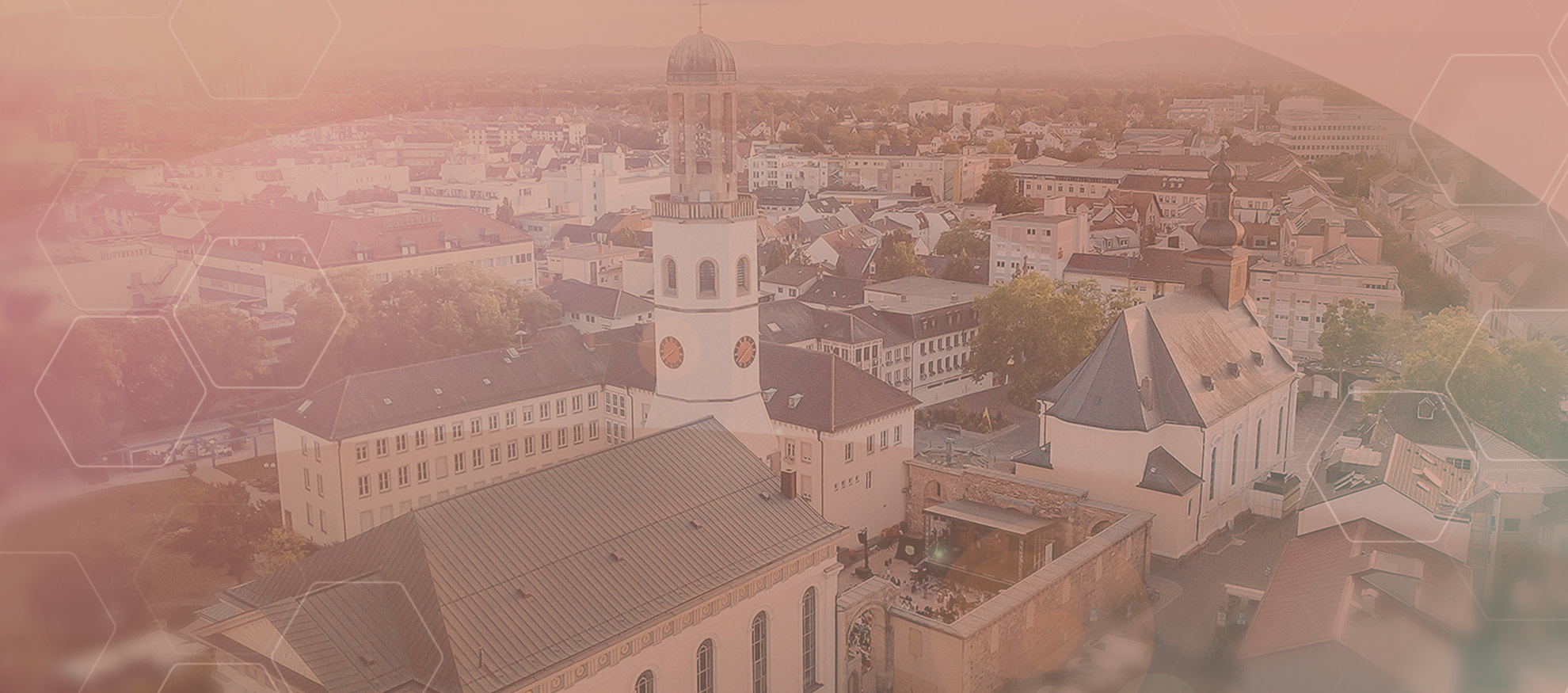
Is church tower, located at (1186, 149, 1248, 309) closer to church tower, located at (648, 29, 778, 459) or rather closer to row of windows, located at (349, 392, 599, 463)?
church tower, located at (648, 29, 778, 459)

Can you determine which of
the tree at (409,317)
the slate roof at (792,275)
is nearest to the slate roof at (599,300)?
the tree at (409,317)

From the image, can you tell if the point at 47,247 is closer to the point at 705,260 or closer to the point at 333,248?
the point at 705,260

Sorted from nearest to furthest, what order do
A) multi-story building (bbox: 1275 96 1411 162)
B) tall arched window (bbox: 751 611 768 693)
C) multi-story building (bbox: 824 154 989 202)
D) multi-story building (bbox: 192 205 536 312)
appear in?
tall arched window (bbox: 751 611 768 693)
multi-story building (bbox: 192 205 536 312)
multi-story building (bbox: 1275 96 1411 162)
multi-story building (bbox: 824 154 989 202)

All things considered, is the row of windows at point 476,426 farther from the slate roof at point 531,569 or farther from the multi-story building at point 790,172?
the multi-story building at point 790,172

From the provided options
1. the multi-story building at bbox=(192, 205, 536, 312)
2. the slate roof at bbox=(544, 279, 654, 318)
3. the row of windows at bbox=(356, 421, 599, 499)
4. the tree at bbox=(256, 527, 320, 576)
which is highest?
the multi-story building at bbox=(192, 205, 536, 312)

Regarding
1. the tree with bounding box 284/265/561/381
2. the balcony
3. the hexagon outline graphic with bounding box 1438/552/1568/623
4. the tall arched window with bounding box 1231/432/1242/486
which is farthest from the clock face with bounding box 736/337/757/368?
the hexagon outline graphic with bounding box 1438/552/1568/623

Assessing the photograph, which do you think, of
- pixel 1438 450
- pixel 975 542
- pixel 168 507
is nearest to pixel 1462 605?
pixel 1438 450
